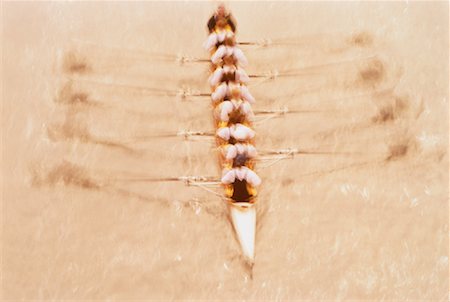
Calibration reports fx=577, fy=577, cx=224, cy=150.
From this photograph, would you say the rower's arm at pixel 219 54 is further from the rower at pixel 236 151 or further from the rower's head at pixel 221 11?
the rower at pixel 236 151

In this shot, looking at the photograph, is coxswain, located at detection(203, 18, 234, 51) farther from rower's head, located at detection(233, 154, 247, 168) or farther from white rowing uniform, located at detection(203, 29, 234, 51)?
rower's head, located at detection(233, 154, 247, 168)

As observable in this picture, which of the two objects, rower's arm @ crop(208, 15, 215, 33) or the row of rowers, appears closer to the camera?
the row of rowers

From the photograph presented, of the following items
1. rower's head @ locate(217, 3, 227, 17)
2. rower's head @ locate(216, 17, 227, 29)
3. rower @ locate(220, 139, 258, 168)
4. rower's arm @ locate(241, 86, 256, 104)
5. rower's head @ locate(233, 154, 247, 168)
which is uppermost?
rower's head @ locate(217, 3, 227, 17)

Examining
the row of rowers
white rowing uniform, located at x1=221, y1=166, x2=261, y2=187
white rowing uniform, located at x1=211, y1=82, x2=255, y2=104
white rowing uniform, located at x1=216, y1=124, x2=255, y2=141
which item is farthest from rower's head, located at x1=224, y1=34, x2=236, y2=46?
white rowing uniform, located at x1=221, y1=166, x2=261, y2=187

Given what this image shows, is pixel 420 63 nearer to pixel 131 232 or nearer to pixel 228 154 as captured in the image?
pixel 228 154

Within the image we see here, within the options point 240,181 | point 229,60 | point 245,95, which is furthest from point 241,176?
point 229,60

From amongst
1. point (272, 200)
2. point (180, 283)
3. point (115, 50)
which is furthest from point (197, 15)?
point (180, 283)

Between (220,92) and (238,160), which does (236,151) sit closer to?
(238,160)
